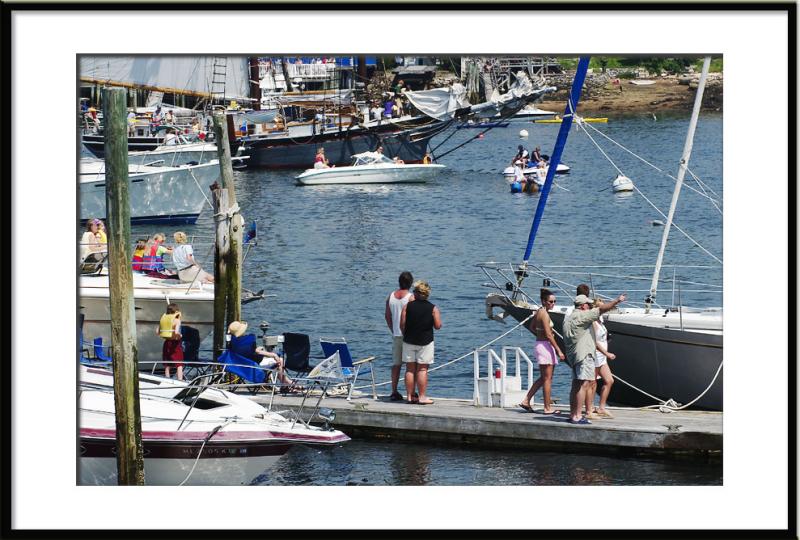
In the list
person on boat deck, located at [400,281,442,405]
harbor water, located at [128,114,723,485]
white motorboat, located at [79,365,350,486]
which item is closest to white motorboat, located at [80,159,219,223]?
harbor water, located at [128,114,723,485]

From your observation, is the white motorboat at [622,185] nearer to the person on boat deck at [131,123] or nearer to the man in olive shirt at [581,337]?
the person on boat deck at [131,123]

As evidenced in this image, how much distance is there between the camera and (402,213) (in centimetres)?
4869

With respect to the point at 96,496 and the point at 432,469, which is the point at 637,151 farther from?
the point at 96,496

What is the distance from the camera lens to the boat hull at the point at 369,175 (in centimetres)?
5703

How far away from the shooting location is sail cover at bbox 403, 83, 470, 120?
62.9m

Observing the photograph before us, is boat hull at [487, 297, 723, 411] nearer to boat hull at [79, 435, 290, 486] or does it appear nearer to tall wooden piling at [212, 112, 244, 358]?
tall wooden piling at [212, 112, 244, 358]

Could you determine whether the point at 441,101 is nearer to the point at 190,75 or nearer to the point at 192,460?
the point at 190,75

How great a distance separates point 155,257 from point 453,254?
51.0ft

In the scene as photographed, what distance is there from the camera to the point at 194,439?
1498cm

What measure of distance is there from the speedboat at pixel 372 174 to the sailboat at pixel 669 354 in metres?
37.3

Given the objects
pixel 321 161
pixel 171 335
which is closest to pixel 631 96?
pixel 321 161

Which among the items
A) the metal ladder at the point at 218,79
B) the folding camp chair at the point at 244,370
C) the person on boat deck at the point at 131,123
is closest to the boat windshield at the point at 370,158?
the metal ladder at the point at 218,79

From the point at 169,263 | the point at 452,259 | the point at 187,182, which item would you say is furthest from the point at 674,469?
the point at 187,182

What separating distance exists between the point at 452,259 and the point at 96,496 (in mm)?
27461
